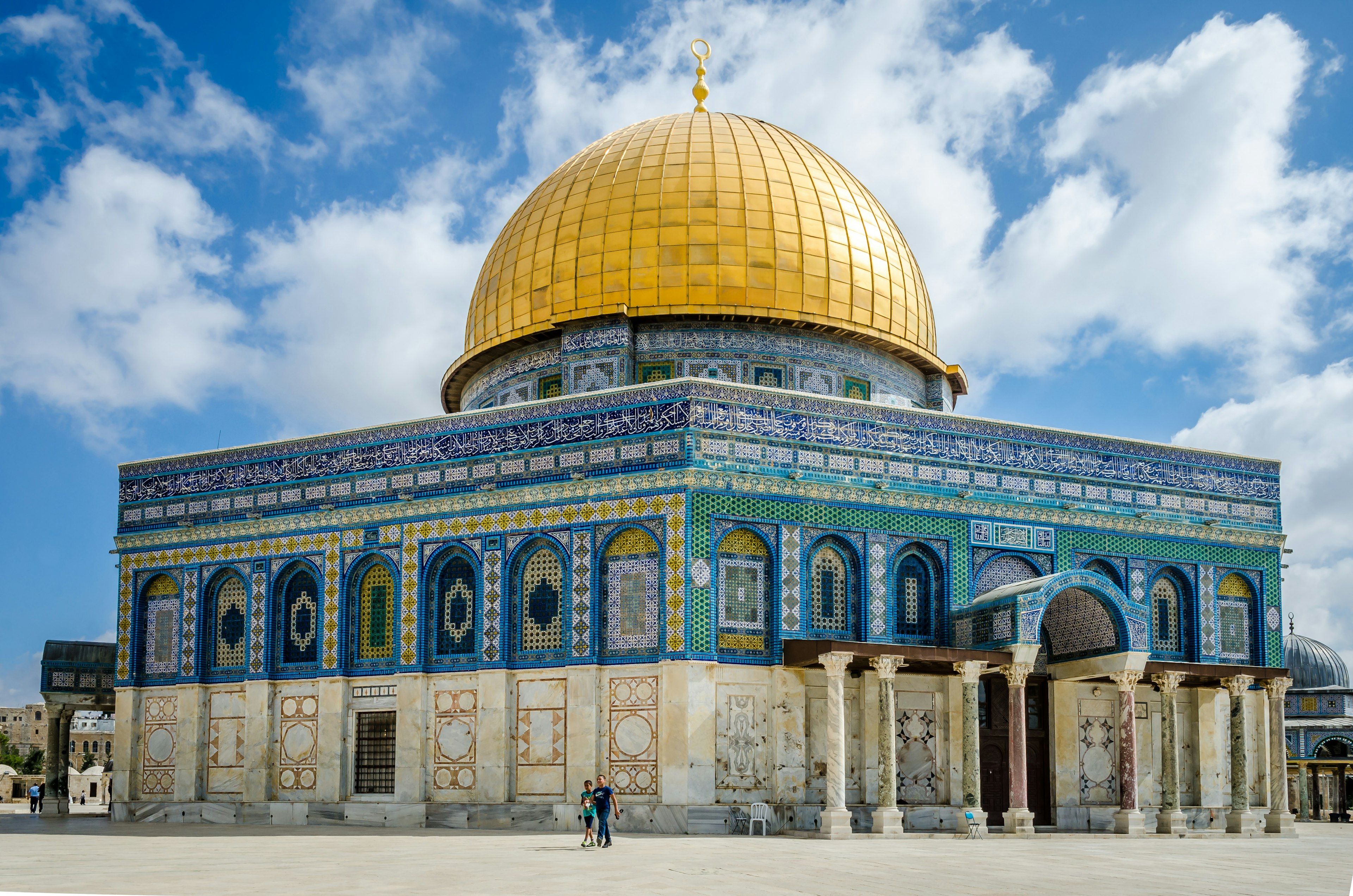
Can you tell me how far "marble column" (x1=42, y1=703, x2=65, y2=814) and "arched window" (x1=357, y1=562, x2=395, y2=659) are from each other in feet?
27.5

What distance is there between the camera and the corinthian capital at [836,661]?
20.8 meters

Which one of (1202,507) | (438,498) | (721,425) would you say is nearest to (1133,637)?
(1202,507)

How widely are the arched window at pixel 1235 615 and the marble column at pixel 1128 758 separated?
3.59 meters

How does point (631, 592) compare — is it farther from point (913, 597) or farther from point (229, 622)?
point (229, 622)

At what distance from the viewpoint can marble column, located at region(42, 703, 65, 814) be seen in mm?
28422

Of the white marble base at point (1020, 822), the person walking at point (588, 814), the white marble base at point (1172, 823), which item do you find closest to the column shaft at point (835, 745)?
the white marble base at point (1020, 822)

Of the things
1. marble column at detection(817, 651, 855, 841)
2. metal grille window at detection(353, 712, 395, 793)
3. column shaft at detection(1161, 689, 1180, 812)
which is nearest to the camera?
marble column at detection(817, 651, 855, 841)

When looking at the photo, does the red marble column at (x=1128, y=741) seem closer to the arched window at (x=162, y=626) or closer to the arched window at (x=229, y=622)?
the arched window at (x=229, y=622)

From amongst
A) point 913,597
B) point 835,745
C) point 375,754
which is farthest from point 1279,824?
point 375,754

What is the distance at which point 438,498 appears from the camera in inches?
939

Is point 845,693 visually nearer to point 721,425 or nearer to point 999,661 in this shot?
point 999,661

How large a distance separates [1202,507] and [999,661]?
6.04 metres

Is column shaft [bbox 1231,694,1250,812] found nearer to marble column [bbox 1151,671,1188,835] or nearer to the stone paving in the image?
marble column [bbox 1151,671,1188,835]

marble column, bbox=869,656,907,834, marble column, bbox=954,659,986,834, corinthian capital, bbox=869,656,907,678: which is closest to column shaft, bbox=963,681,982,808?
marble column, bbox=954,659,986,834
